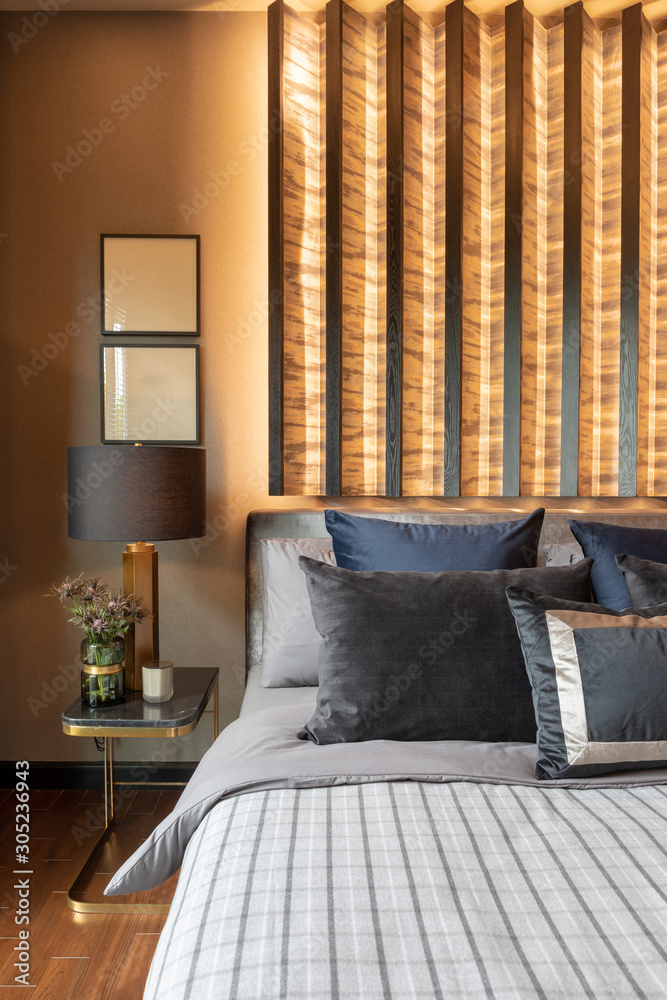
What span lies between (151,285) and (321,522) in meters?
1.11

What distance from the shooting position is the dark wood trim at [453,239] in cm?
226

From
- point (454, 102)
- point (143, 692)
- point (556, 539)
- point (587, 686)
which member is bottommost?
point (143, 692)

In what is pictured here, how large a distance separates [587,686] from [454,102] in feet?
6.81

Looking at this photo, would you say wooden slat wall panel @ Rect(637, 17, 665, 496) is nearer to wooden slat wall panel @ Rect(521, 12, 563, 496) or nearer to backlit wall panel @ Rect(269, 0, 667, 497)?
backlit wall panel @ Rect(269, 0, 667, 497)

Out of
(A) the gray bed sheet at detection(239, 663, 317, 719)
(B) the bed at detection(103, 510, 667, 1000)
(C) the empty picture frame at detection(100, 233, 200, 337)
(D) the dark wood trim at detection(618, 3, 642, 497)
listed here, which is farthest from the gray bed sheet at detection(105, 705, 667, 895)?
(C) the empty picture frame at detection(100, 233, 200, 337)

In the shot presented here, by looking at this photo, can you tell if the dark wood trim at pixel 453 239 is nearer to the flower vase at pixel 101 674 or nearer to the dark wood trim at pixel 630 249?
the dark wood trim at pixel 630 249

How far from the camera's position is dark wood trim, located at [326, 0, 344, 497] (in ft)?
7.36

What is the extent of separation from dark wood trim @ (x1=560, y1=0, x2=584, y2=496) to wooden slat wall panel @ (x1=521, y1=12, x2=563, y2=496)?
0.04 m

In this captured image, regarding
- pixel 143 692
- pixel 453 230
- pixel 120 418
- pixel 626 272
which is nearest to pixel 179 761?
pixel 143 692

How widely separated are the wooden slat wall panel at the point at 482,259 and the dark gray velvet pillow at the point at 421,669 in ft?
3.42

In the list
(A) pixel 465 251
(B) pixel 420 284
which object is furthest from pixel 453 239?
(B) pixel 420 284

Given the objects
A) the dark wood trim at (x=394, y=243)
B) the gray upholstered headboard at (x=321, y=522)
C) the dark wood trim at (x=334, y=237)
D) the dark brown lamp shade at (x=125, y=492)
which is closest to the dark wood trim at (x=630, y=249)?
the gray upholstered headboard at (x=321, y=522)

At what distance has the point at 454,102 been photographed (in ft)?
7.40

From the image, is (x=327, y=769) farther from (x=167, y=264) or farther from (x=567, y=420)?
(x=167, y=264)
